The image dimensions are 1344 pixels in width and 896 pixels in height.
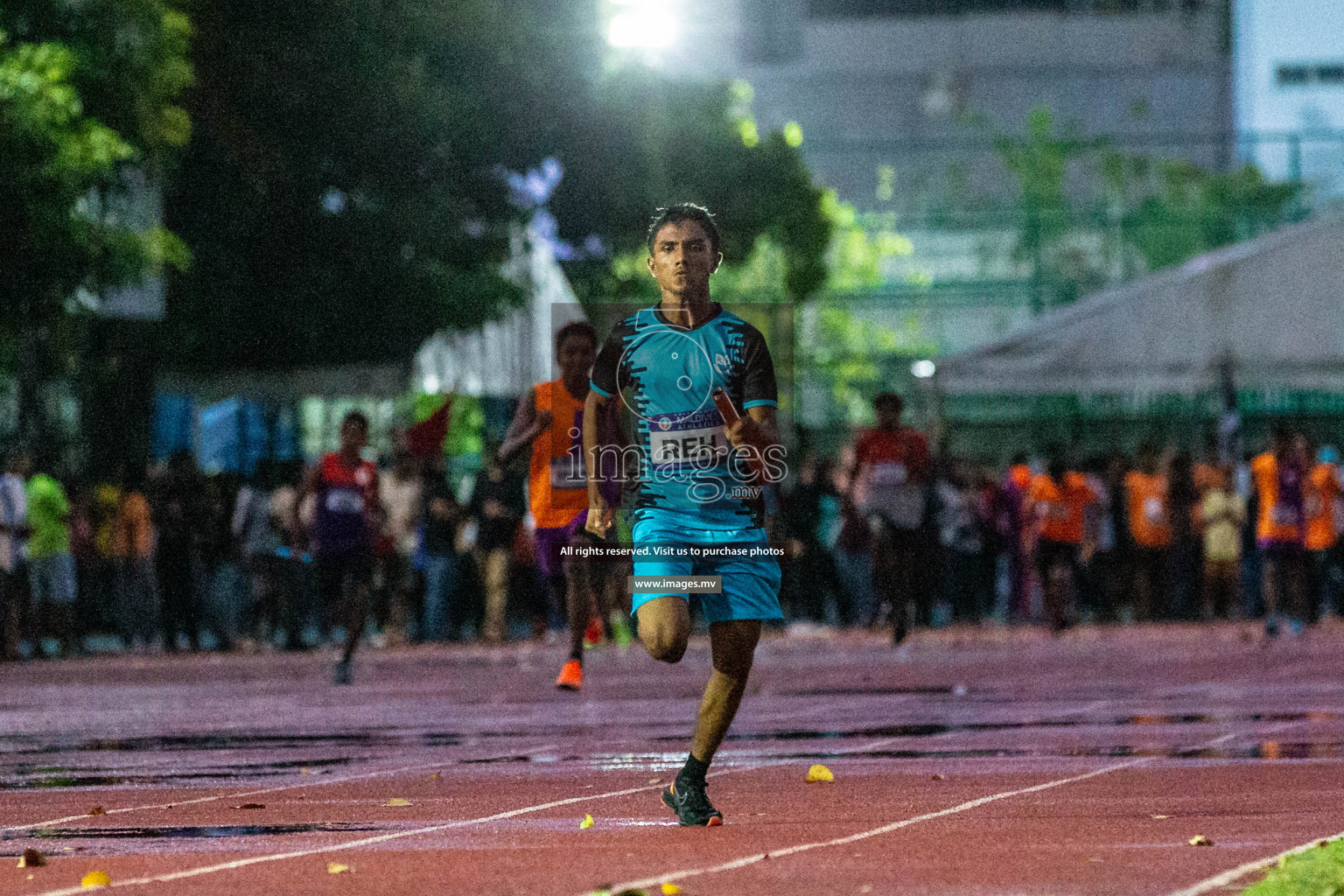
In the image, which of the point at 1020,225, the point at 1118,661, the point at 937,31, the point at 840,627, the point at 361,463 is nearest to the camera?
the point at 361,463

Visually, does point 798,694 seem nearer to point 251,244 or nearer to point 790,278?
point 251,244

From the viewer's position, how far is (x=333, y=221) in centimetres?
2931

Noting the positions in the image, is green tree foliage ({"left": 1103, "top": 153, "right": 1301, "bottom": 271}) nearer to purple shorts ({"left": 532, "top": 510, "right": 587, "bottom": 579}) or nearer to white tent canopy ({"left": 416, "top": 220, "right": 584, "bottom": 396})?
white tent canopy ({"left": 416, "top": 220, "right": 584, "bottom": 396})

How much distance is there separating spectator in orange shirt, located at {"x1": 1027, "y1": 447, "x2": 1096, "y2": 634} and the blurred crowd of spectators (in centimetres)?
2

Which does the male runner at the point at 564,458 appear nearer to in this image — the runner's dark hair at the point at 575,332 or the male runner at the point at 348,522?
the runner's dark hair at the point at 575,332

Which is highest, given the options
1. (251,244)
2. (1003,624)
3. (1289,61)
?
(1289,61)

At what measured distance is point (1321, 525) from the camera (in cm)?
2272

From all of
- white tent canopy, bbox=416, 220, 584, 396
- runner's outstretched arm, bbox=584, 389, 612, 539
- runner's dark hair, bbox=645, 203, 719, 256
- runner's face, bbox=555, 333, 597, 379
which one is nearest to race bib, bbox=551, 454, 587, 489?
runner's face, bbox=555, 333, 597, 379

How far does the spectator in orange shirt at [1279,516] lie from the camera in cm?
2059

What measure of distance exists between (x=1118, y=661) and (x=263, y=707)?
6592 millimetres

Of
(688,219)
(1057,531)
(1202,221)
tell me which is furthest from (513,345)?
(688,219)

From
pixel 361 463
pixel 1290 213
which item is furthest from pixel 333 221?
pixel 1290 213

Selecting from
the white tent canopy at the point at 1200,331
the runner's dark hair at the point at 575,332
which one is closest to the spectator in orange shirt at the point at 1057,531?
the white tent canopy at the point at 1200,331

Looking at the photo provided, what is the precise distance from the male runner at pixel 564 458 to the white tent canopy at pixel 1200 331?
9.90m
